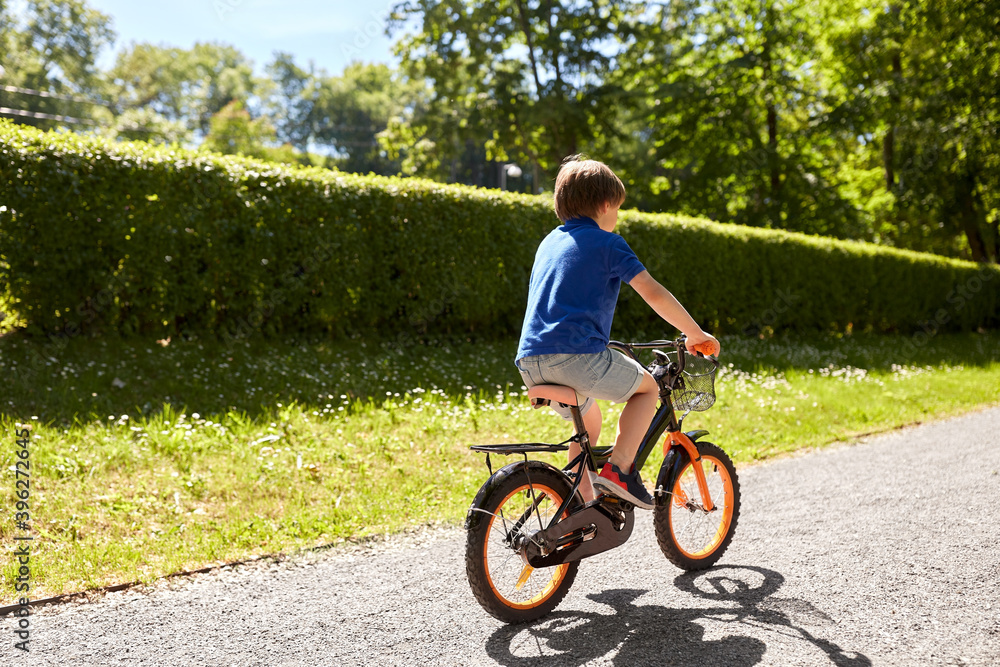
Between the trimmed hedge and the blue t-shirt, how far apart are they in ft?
19.1

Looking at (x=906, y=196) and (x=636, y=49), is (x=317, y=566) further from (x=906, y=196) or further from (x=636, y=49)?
(x=906, y=196)

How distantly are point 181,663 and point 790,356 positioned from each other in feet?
37.3

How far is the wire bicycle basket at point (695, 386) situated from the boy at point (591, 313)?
25 centimetres

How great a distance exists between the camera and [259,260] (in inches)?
317

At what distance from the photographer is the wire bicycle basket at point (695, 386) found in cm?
343

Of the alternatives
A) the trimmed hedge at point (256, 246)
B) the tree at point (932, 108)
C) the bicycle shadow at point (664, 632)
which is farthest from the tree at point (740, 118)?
the bicycle shadow at point (664, 632)

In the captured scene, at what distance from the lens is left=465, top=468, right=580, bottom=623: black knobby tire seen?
288 centimetres

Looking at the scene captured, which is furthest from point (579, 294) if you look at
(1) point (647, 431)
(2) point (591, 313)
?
(1) point (647, 431)

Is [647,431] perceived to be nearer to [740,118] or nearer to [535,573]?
[535,573]

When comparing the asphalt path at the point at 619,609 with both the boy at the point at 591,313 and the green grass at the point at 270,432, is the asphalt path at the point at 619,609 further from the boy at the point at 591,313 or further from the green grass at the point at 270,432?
the boy at the point at 591,313

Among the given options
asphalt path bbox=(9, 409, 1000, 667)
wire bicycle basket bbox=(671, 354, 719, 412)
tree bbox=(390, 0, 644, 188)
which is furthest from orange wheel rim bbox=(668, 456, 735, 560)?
tree bbox=(390, 0, 644, 188)

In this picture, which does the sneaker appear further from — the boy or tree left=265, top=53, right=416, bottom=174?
tree left=265, top=53, right=416, bottom=174

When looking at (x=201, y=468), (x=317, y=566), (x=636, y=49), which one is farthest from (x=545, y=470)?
(x=636, y=49)

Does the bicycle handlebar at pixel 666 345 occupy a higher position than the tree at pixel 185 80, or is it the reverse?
the tree at pixel 185 80
